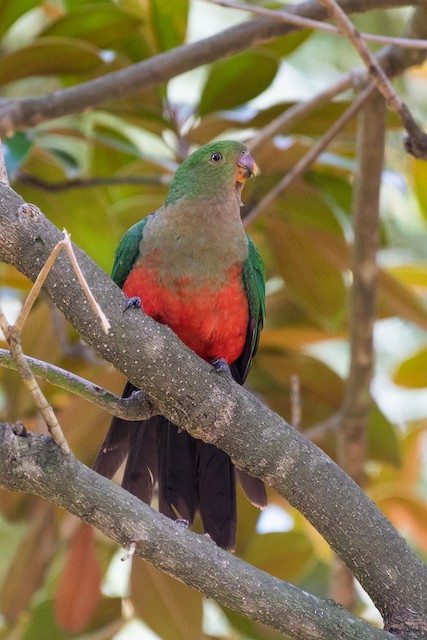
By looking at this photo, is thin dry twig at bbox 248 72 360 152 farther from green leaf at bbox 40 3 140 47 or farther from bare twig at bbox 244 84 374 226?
green leaf at bbox 40 3 140 47

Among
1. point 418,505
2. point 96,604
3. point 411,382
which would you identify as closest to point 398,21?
point 411,382

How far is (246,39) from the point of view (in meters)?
3.52

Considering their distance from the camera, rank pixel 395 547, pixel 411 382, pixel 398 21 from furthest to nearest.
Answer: pixel 398 21 < pixel 411 382 < pixel 395 547

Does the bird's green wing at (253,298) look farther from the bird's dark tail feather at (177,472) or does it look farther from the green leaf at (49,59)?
the green leaf at (49,59)

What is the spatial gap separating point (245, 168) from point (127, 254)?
0.54m

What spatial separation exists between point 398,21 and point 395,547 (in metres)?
4.56

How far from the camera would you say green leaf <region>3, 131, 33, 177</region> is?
335 cm

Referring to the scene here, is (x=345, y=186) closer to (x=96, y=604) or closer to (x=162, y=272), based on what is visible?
(x=162, y=272)

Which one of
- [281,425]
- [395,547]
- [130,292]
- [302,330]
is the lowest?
[395,547]

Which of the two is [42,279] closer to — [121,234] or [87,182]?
[87,182]

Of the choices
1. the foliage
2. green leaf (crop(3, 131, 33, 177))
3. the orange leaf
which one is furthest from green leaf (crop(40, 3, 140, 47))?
the orange leaf

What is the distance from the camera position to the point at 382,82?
3047mm

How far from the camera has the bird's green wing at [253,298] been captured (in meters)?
3.14

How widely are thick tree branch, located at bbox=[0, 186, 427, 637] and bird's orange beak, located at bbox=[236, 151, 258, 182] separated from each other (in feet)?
3.94
